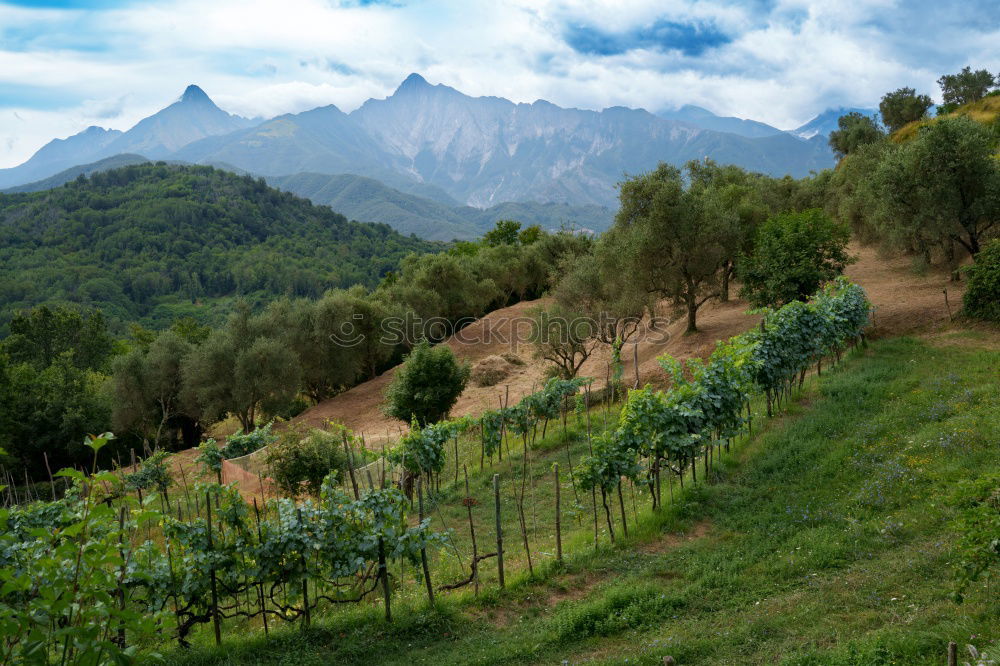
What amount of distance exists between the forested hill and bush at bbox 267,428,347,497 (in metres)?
92.4

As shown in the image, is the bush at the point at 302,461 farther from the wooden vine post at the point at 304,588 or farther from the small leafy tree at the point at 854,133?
the small leafy tree at the point at 854,133

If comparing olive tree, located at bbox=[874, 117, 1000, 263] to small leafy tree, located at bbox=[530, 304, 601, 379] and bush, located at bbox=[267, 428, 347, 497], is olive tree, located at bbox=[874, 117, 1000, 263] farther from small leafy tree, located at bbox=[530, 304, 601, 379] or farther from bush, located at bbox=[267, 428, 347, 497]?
bush, located at bbox=[267, 428, 347, 497]

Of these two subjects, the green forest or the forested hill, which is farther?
the forested hill

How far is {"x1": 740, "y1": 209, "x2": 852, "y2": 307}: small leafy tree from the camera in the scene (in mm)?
25016

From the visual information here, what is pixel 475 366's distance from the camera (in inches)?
1409

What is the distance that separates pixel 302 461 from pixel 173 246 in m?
131

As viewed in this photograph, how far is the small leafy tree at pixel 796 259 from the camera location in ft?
82.1

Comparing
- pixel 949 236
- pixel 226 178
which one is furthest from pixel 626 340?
pixel 226 178

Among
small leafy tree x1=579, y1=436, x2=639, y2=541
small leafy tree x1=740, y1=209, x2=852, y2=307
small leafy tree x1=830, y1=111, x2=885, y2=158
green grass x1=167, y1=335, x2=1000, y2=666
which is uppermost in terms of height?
small leafy tree x1=830, y1=111, x2=885, y2=158

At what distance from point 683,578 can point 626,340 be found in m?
25.6

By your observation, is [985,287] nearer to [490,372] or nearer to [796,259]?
[796,259]

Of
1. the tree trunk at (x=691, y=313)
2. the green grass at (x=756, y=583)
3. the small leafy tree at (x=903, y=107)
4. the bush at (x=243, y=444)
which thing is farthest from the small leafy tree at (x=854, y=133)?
the bush at (x=243, y=444)

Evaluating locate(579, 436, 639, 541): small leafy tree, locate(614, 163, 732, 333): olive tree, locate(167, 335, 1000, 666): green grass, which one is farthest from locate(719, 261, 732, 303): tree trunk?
locate(579, 436, 639, 541): small leafy tree

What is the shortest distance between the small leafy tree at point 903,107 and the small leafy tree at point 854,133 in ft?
24.2
